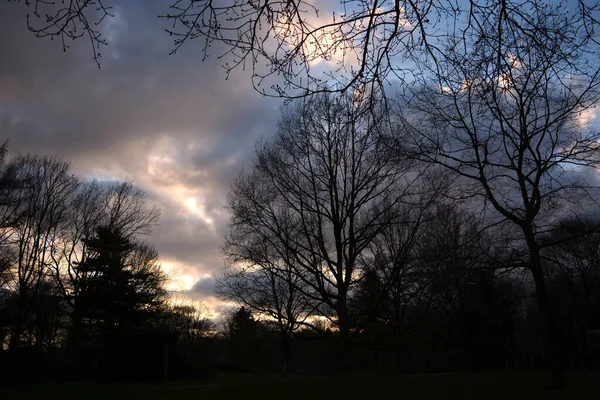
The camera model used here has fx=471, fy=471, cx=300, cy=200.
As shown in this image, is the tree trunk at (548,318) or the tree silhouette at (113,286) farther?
the tree silhouette at (113,286)

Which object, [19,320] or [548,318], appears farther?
[19,320]

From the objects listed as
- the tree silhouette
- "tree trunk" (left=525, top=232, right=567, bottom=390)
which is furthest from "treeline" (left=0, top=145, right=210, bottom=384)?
"tree trunk" (left=525, top=232, right=567, bottom=390)

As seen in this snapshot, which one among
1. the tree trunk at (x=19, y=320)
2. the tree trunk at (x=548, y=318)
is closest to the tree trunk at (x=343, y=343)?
the tree trunk at (x=548, y=318)

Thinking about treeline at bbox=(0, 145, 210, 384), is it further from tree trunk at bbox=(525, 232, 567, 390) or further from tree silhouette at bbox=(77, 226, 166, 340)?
tree trunk at bbox=(525, 232, 567, 390)

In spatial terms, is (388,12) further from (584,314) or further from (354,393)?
(584,314)

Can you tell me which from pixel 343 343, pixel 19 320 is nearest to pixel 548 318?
pixel 343 343

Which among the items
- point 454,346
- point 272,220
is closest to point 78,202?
point 272,220

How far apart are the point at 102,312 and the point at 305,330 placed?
17178 millimetres

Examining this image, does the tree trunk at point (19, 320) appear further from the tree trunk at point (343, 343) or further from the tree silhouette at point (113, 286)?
the tree trunk at point (343, 343)

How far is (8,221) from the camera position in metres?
23.1

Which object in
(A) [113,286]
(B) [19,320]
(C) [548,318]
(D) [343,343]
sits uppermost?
(A) [113,286]

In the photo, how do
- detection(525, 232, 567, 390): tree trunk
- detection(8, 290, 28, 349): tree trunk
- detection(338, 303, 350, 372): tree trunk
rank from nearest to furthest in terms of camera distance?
1. detection(525, 232, 567, 390): tree trunk
2. detection(338, 303, 350, 372): tree trunk
3. detection(8, 290, 28, 349): tree trunk

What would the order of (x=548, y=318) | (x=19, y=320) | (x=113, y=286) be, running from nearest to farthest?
1. (x=548, y=318)
2. (x=19, y=320)
3. (x=113, y=286)

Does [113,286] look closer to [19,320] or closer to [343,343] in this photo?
[19,320]
